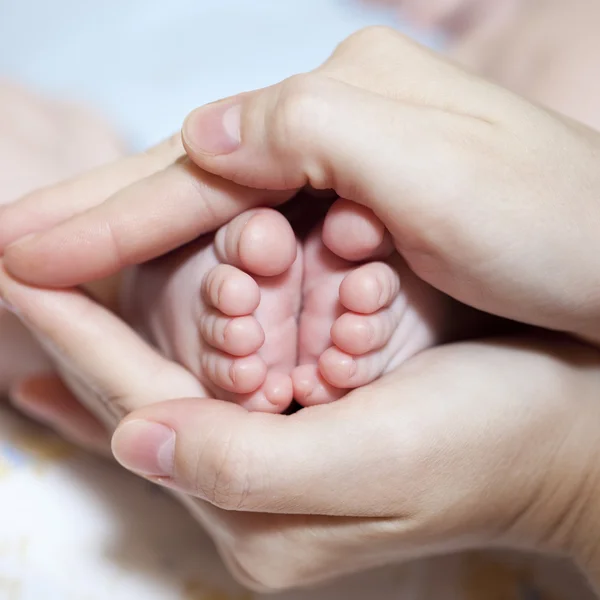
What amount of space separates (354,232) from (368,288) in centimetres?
5

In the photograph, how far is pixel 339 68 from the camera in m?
0.69

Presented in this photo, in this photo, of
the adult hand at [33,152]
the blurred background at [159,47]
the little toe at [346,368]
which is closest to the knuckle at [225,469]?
the little toe at [346,368]

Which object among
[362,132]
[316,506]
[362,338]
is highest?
[362,132]

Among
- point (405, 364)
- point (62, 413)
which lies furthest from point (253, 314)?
point (62, 413)

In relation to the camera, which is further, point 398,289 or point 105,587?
point 105,587

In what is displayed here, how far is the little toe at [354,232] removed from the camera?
24.3 inches

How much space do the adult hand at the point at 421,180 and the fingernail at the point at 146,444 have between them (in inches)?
6.2

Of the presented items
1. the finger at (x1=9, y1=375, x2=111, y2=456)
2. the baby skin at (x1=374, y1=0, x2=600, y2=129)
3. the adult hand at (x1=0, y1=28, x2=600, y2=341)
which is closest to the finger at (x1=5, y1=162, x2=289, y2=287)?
the adult hand at (x1=0, y1=28, x2=600, y2=341)

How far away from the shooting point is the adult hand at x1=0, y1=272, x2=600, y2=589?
1.95 ft

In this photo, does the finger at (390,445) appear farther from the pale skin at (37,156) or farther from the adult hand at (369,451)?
the pale skin at (37,156)

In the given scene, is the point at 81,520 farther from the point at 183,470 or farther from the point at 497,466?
the point at 497,466

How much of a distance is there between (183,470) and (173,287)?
0.60 ft

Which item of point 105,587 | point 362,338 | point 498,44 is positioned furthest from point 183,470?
point 498,44

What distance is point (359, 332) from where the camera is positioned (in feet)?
2.04
